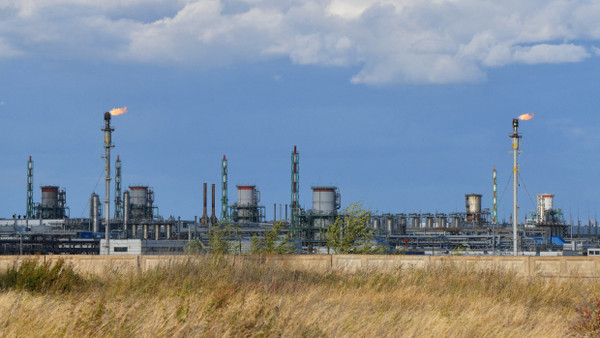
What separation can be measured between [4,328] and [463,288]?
550 inches

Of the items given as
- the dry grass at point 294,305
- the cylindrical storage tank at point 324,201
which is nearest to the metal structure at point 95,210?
the cylindrical storage tank at point 324,201

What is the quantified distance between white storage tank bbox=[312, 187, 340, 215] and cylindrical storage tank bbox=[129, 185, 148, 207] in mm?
32813

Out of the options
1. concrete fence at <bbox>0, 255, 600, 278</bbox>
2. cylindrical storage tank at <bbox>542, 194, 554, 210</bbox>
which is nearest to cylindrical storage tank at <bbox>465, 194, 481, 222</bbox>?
cylindrical storage tank at <bbox>542, 194, 554, 210</bbox>

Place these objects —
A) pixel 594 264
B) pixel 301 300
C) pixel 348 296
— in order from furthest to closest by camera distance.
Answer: pixel 594 264, pixel 348 296, pixel 301 300

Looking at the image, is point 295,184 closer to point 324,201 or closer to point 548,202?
point 324,201

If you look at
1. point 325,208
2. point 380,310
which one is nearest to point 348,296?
point 380,310

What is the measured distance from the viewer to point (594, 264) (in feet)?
92.8

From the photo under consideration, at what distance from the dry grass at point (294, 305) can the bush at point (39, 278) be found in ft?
1.32

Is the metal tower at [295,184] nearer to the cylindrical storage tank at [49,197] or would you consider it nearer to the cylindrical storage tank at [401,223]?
the cylindrical storage tank at [401,223]

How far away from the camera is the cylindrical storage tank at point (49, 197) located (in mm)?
122562

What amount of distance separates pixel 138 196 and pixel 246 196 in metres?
19.4

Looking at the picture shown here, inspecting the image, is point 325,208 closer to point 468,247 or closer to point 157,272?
point 468,247

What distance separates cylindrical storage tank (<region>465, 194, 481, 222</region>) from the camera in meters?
124

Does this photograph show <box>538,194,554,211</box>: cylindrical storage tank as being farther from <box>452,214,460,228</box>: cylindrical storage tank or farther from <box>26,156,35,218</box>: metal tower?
<box>26,156,35,218</box>: metal tower
